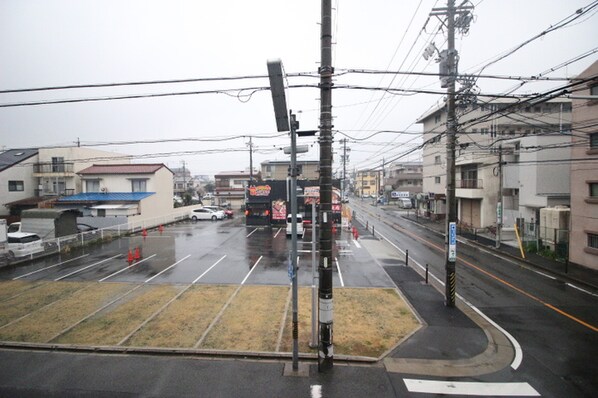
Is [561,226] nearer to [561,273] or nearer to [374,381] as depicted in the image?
[561,273]

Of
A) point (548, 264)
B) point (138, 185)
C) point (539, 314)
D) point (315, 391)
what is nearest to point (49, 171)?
point (138, 185)

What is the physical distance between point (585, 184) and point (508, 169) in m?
10.9

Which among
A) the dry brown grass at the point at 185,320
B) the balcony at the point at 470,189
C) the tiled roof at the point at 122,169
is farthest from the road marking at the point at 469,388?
the tiled roof at the point at 122,169

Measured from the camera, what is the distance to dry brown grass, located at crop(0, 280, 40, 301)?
41.0 ft

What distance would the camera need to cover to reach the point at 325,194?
7.34 meters

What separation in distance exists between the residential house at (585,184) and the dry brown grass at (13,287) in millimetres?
27643

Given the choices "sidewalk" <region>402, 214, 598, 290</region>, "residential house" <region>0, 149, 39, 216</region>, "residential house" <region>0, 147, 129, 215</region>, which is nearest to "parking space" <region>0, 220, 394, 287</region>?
"sidewalk" <region>402, 214, 598, 290</region>

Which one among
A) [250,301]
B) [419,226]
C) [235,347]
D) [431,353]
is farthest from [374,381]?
[419,226]

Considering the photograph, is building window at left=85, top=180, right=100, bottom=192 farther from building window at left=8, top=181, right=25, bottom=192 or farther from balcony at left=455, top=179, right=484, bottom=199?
balcony at left=455, top=179, right=484, bottom=199

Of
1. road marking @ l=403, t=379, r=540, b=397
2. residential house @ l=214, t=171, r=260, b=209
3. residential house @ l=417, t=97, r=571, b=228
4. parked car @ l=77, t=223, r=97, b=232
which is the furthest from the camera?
residential house @ l=214, t=171, r=260, b=209

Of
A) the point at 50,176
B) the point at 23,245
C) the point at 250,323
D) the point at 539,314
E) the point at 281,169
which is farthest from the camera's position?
the point at 281,169

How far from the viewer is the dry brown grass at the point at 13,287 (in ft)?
41.0

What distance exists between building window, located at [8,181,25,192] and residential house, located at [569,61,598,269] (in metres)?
51.1

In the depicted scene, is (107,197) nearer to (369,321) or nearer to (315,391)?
(369,321)
